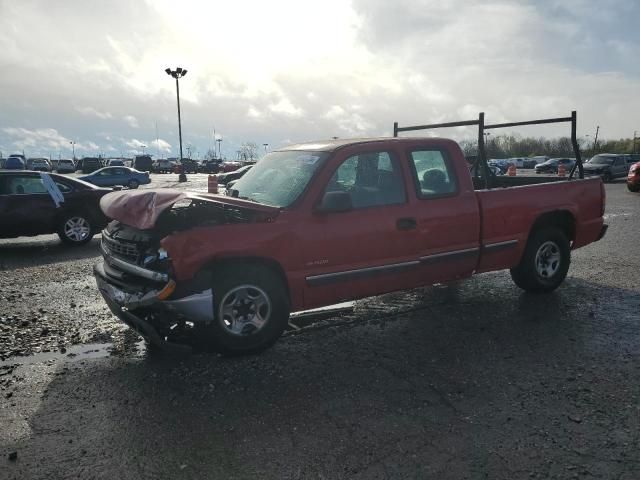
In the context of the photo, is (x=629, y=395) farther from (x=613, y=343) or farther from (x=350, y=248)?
(x=350, y=248)

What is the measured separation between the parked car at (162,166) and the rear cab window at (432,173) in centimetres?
5764

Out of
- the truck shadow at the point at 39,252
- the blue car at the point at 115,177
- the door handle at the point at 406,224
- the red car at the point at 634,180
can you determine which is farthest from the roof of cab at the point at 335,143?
the blue car at the point at 115,177

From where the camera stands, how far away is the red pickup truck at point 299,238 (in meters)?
4.14

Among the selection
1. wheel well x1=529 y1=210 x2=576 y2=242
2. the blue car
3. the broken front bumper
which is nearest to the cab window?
the broken front bumper

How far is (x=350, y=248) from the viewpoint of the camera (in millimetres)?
4672

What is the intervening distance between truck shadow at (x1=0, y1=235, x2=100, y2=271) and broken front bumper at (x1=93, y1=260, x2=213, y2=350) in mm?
5220

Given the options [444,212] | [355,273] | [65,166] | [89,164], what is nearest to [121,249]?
[355,273]

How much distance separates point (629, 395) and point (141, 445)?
3319mm

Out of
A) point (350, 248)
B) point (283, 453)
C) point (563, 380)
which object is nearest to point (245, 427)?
point (283, 453)

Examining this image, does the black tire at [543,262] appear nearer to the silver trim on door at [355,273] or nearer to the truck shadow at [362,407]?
the truck shadow at [362,407]

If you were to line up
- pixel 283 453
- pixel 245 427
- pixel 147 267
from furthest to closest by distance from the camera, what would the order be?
pixel 147 267, pixel 245 427, pixel 283 453

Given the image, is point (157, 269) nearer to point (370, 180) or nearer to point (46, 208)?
point (370, 180)

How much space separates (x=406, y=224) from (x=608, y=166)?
2936 cm

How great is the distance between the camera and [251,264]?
14.2ft
